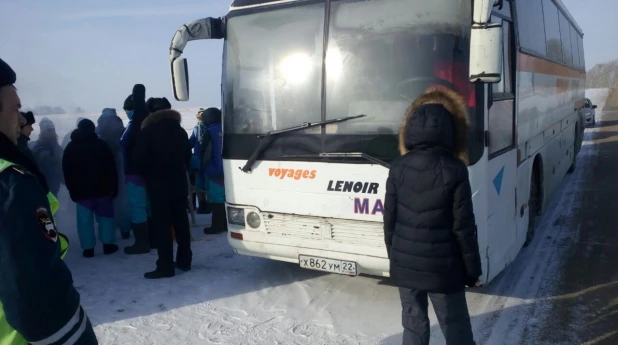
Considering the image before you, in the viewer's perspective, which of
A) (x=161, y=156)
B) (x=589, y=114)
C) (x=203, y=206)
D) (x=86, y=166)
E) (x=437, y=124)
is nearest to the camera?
(x=437, y=124)

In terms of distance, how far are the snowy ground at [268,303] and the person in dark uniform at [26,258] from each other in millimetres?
2669

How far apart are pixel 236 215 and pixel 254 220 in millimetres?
256

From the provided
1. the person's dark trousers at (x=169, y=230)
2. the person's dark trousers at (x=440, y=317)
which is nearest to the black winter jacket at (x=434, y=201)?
the person's dark trousers at (x=440, y=317)

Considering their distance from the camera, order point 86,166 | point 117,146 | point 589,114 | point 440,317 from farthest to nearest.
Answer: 1. point 589,114
2. point 117,146
3. point 86,166
4. point 440,317

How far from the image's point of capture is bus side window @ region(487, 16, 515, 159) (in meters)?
4.59

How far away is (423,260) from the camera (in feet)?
10.5

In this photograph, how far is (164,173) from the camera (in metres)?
5.82

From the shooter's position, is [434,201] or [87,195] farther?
[87,195]

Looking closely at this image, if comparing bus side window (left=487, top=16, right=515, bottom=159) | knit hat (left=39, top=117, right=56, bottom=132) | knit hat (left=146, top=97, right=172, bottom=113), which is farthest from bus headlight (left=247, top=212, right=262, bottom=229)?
knit hat (left=39, top=117, right=56, bottom=132)

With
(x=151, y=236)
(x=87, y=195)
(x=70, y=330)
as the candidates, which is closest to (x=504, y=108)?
(x=70, y=330)

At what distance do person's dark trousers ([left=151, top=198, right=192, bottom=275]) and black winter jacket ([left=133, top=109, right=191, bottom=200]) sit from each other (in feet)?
0.46

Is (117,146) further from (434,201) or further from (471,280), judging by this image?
(471,280)

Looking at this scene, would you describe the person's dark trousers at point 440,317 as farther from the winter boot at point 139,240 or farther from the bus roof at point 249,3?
the winter boot at point 139,240

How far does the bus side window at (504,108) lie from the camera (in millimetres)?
4594
